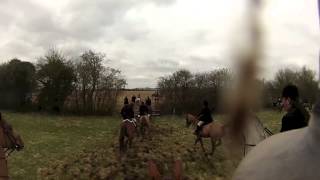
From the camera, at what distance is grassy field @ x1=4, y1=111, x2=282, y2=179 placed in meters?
18.0

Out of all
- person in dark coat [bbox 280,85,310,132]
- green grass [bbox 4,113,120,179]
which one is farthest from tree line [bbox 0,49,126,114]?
person in dark coat [bbox 280,85,310,132]

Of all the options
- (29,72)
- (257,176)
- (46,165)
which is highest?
(29,72)

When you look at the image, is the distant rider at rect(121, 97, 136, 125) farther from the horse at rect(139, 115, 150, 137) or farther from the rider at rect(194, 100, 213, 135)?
the horse at rect(139, 115, 150, 137)

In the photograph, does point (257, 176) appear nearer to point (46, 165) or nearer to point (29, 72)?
point (46, 165)

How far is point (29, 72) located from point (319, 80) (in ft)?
146

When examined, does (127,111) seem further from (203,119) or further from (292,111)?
(292,111)

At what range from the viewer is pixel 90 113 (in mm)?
45281

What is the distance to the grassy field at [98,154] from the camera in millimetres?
18031

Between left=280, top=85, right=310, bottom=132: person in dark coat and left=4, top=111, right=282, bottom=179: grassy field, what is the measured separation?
20.6ft

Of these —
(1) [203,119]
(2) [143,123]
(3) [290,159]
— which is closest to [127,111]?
(1) [203,119]

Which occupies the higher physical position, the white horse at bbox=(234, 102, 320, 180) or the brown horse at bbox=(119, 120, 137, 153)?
the white horse at bbox=(234, 102, 320, 180)

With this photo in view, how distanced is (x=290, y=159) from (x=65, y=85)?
1741 inches

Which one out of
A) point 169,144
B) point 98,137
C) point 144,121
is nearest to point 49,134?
point 98,137

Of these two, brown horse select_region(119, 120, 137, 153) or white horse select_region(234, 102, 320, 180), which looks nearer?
white horse select_region(234, 102, 320, 180)
